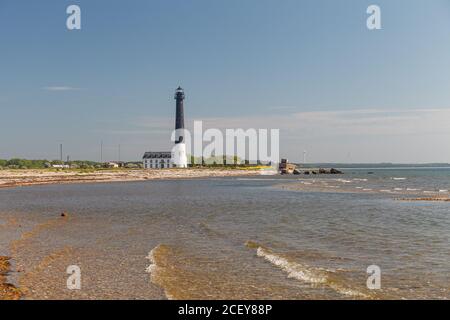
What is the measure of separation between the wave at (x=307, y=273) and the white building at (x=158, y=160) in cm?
15159

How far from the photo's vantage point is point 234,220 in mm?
27547

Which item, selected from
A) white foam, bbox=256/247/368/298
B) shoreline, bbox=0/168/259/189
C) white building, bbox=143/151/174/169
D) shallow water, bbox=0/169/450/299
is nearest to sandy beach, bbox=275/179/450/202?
shallow water, bbox=0/169/450/299

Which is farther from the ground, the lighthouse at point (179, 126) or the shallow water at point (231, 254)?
the lighthouse at point (179, 126)

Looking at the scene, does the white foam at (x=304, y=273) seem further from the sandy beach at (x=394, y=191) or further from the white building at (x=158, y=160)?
the white building at (x=158, y=160)

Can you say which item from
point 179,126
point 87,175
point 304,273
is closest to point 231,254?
point 304,273

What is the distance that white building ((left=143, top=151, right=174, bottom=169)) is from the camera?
559 feet

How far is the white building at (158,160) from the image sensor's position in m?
170

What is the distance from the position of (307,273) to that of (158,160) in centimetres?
16282

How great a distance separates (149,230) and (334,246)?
9.66 metres

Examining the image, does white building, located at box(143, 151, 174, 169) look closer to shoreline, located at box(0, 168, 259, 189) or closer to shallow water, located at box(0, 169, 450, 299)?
shoreline, located at box(0, 168, 259, 189)

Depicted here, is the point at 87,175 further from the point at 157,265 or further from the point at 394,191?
the point at 157,265

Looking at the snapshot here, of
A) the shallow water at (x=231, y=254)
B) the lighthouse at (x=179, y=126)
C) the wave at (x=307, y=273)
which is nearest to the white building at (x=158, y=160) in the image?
the lighthouse at (x=179, y=126)
